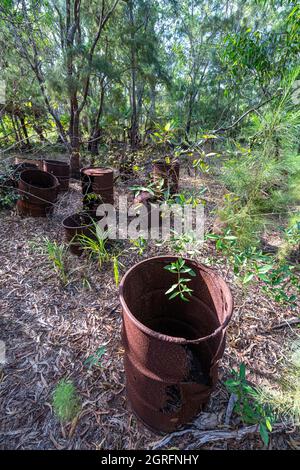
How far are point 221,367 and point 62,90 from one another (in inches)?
157

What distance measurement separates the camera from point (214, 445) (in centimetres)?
106

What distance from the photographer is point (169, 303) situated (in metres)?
1.44

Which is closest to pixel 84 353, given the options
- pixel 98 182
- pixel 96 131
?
pixel 98 182

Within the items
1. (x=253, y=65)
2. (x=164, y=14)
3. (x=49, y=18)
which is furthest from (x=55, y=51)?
(x=253, y=65)

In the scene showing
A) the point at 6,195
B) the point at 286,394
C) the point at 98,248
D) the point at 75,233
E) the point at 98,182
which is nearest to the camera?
the point at 286,394

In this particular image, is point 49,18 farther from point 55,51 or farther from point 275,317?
point 275,317

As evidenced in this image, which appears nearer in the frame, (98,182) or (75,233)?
(75,233)

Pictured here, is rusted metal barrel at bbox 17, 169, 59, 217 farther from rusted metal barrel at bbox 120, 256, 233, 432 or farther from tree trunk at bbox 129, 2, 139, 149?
tree trunk at bbox 129, 2, 139, 149

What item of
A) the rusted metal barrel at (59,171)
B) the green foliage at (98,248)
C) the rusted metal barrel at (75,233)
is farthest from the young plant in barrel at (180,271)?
the rusted metal barrel at (59,171)

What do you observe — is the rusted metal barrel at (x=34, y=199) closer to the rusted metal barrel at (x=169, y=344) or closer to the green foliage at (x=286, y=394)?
the rusted metal barrel at (x=169, y=344)

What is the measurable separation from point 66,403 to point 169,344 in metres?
0.77

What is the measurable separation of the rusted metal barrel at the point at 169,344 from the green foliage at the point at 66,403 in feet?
1.01

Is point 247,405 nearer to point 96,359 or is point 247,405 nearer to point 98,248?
point 96,359

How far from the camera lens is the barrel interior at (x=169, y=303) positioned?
3.97 feet
